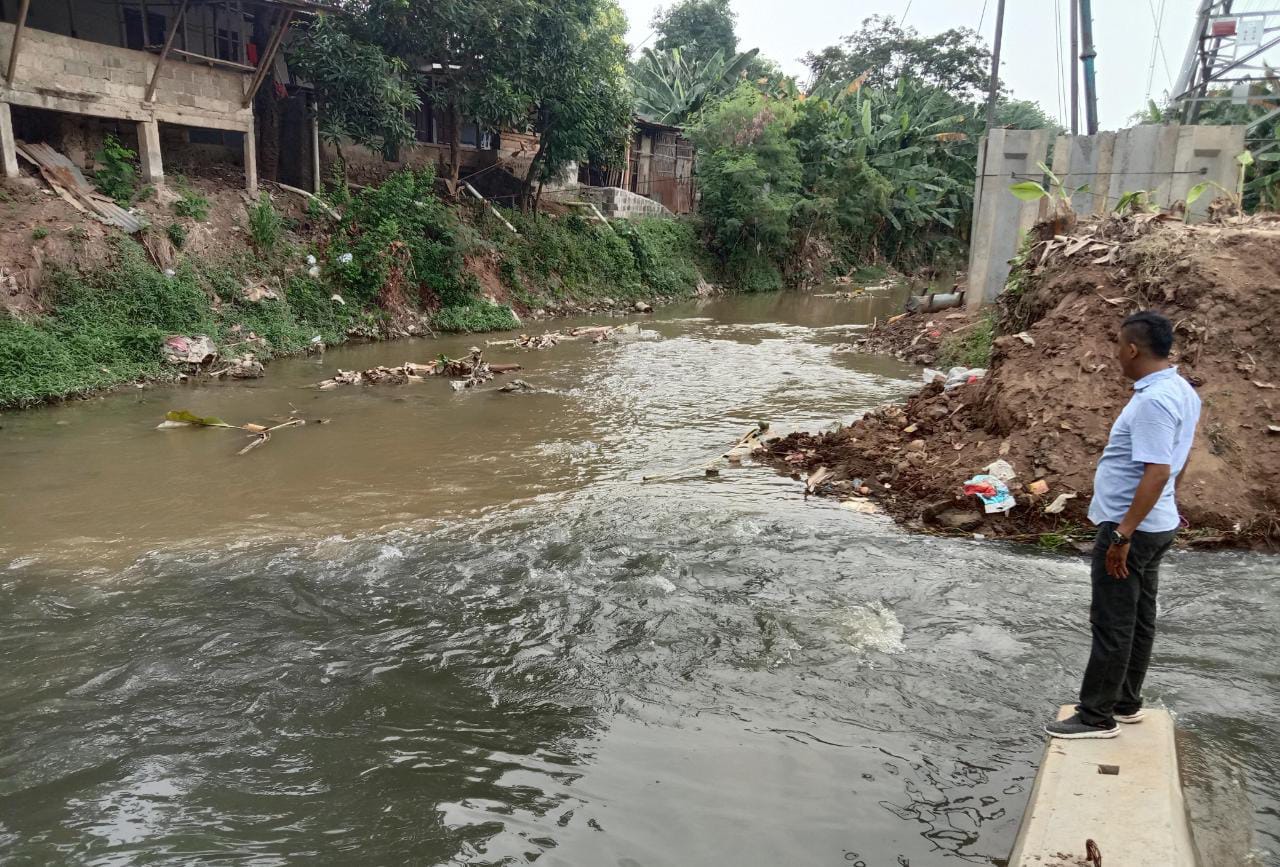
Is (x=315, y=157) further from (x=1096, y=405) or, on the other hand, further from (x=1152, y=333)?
(x=1152, y=333)

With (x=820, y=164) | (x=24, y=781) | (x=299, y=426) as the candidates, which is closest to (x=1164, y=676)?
(x=24, y=781)

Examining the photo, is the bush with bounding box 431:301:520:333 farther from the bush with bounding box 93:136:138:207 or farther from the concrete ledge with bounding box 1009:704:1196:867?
the concrete ledge with bounding box 1009:704:1196:867

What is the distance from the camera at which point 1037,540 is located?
6234 mm

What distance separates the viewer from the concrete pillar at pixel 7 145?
12.5 m

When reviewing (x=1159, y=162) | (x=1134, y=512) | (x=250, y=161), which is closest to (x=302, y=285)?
(x=250, y=161)

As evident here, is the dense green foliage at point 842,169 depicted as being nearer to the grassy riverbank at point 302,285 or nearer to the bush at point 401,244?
the grassy riverbank at point 302,285

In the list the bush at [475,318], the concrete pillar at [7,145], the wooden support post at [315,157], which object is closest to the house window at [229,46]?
the wooden support post at [315,157]

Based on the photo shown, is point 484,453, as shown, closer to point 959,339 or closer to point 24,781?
point 24,781

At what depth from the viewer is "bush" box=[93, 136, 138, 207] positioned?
13828 mm

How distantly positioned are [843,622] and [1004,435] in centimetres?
325

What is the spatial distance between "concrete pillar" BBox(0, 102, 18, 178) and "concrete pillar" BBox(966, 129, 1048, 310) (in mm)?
15590

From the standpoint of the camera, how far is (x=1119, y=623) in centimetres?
343

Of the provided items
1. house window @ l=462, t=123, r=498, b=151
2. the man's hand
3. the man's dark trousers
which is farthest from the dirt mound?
house window @ l=462, t=123, r=498, b=151

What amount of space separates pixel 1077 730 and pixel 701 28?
142 feet
